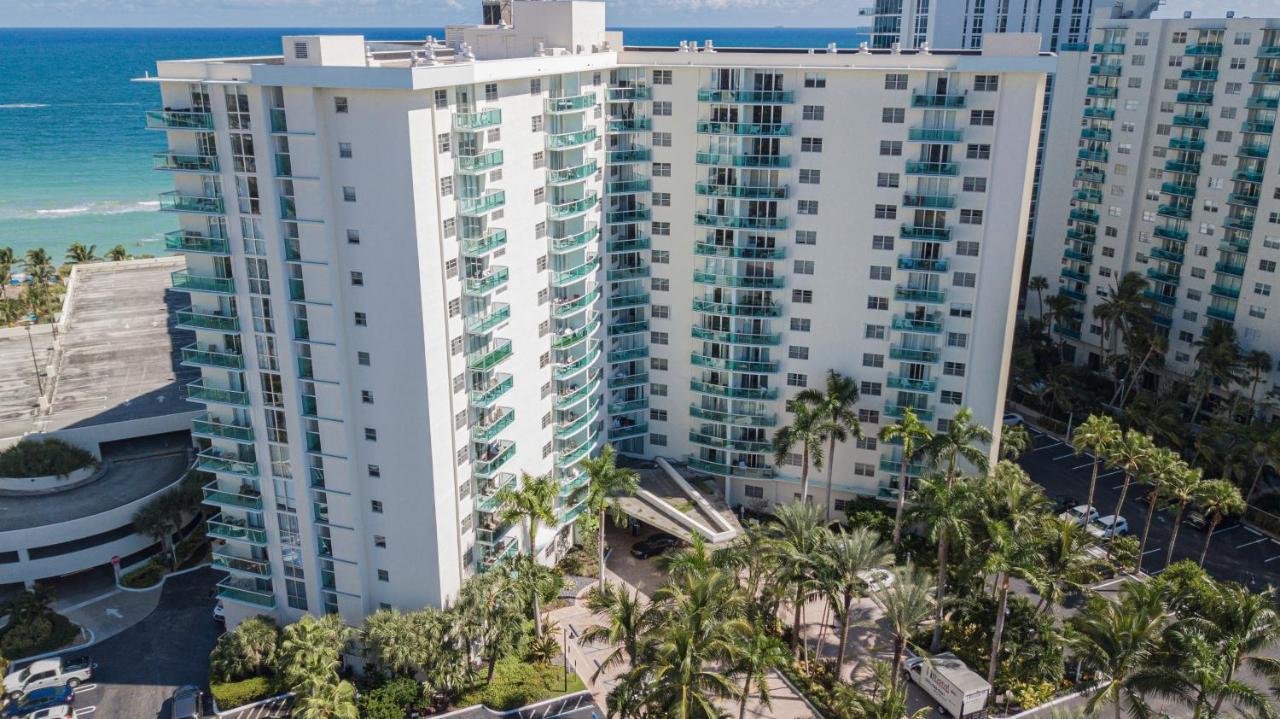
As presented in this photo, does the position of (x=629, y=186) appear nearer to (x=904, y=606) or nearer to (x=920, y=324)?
(x=920, y=324)

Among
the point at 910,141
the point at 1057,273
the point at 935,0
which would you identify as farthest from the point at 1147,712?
the point at 935,0

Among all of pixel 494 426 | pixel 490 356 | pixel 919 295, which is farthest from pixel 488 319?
pixel 919 295

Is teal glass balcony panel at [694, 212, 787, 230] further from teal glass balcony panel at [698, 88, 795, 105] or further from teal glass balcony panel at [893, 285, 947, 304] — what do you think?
teal glass balcony panel at [893, 285, 947, 304]

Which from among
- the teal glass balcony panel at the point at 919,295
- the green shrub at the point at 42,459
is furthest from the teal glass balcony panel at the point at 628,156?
the green shrub at the point at 42,459

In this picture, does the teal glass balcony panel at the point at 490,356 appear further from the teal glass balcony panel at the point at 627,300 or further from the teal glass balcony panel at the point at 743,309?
the teal glass balcony panel at the point at 743,309

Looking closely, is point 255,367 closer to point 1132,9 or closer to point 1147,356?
point 1147,356

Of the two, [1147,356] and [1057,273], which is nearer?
[1147,356]
